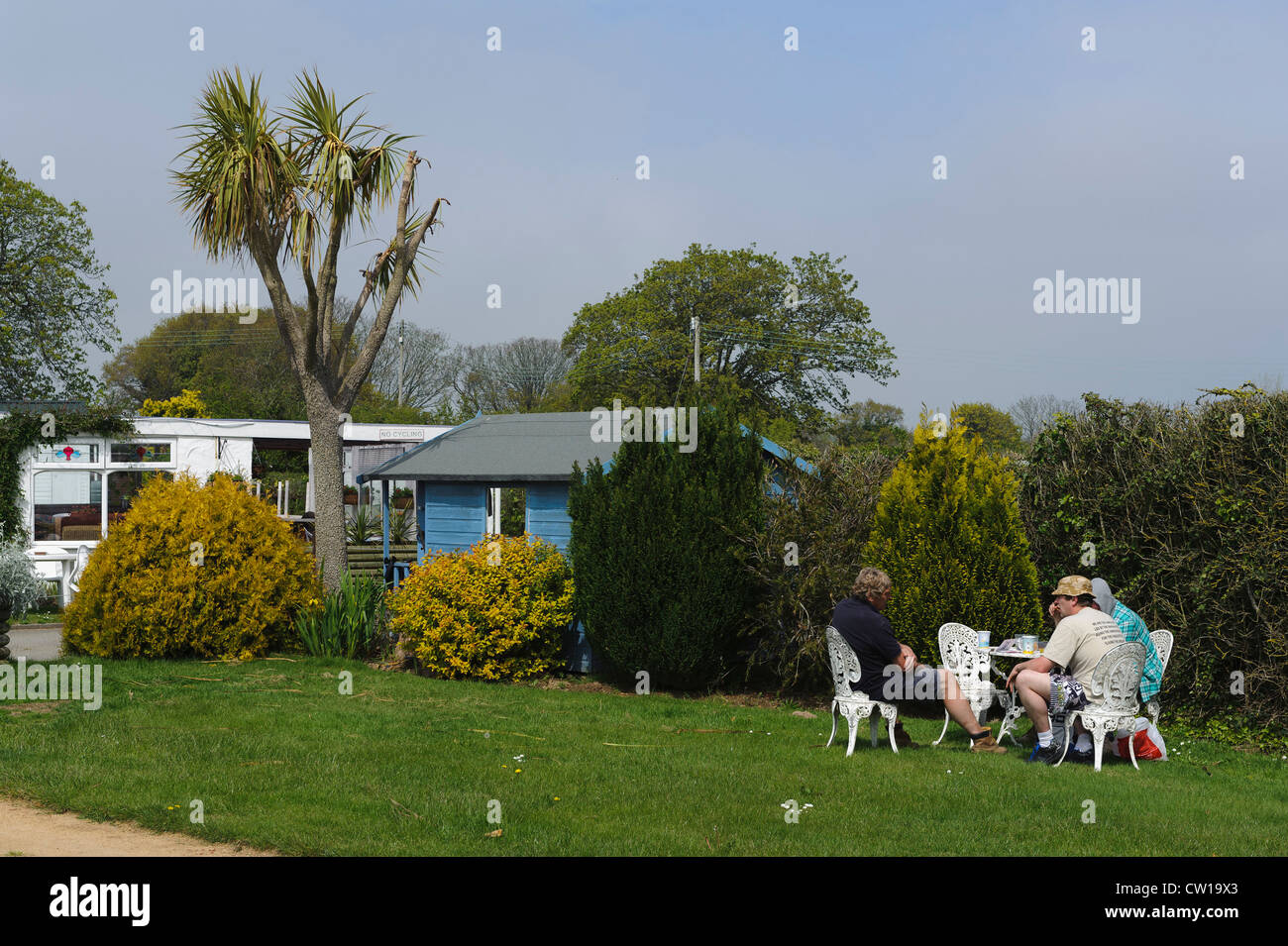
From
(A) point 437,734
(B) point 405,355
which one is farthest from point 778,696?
(B) point 405,355

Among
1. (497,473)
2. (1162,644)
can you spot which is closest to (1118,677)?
(1162,644)

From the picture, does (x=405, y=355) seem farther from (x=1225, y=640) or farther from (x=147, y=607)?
(x=1225, y=640)

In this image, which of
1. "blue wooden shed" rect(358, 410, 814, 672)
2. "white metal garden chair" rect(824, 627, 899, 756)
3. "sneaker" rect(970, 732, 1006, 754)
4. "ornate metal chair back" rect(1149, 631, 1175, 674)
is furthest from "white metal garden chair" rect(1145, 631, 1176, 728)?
"blue wooden shed" rect(358, 410, 814, 672)

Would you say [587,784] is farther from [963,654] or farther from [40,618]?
[40,618]

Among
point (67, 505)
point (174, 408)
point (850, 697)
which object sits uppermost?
point (174, 408)

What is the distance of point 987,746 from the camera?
8875 mm

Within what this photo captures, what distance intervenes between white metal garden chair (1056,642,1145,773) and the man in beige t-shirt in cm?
9

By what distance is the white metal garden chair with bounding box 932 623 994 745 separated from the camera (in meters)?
9.51

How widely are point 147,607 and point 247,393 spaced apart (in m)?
41.0

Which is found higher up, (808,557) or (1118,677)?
(808,557)

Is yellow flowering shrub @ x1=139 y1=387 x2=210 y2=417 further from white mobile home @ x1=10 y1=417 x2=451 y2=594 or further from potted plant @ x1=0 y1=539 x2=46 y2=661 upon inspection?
potted plant @ x1=0 y1=539 x2=46 y2=661

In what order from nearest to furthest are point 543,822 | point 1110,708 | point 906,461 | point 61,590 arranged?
point 543,822
point 1110,708
point 906,461
point 61,590

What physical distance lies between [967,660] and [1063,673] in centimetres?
135
